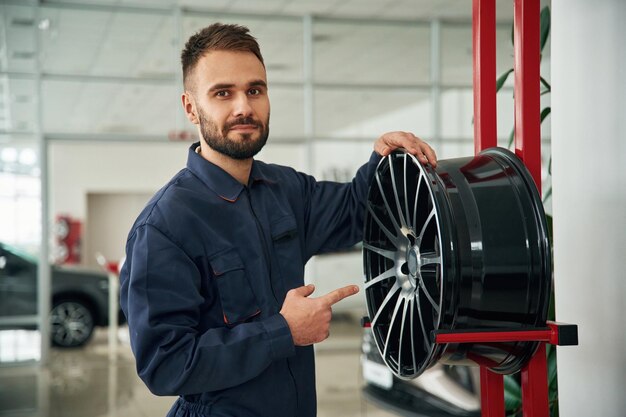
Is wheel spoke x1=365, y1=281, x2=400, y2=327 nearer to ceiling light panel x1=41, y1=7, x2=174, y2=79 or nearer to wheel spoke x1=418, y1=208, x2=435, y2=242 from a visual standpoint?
wheel spoke x1=418, y1=208, x2=435, y2=242

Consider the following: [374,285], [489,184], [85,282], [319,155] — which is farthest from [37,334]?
[489,184]

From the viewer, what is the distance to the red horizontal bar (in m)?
1.60

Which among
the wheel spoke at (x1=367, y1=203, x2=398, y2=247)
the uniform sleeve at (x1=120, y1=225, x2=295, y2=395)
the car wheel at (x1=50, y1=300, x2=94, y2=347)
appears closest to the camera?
the uniform sleeve at (x1=120, y1=225, x2=295, y2=395)

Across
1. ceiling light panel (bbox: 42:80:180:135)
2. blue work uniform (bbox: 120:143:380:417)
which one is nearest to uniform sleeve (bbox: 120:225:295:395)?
blue work uniform (bbox: 120:143:380:417)

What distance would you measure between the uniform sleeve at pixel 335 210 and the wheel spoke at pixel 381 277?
13 cm

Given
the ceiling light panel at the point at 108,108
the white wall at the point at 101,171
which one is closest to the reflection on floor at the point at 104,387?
the ceiling light panel at the point at 108,108

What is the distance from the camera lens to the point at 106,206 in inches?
768

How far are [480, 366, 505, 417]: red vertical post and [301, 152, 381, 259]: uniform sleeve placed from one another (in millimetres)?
525

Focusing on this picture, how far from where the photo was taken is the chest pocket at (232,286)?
175 centimetres

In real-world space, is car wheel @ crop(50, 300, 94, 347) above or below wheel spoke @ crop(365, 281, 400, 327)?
below

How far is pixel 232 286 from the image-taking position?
1760 millimetres

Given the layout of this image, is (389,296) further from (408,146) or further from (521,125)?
(521,125)

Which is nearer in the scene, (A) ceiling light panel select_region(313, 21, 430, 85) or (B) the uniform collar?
(B) the uniform collar

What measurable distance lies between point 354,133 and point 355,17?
1.46m
